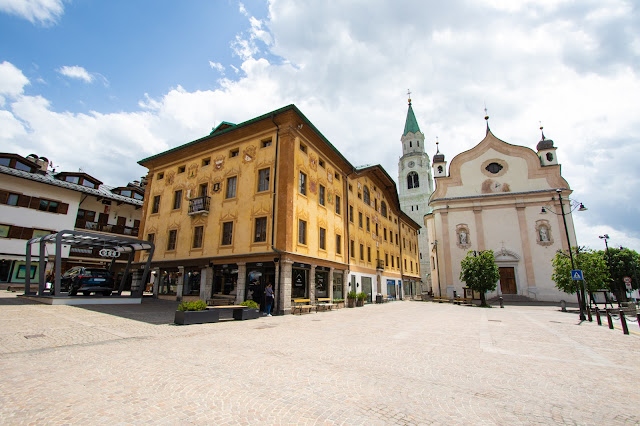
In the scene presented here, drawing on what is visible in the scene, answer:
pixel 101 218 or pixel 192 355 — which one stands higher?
pixel 101 218

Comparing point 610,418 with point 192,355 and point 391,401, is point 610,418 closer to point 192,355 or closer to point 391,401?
point 391,401

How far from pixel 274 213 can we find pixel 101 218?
3003 cm

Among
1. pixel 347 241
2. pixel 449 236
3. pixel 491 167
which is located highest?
pixel 491 167

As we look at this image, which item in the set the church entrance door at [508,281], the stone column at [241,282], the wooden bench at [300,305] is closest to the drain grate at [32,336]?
the stone column at [241,282]

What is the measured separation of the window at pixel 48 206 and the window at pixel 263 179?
2656 cm

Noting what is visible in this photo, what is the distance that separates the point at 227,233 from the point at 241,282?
13.0 feet

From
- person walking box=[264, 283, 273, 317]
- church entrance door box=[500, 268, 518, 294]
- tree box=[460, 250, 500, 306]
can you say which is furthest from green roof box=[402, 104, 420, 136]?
person walking box=[264, 283, 273, 317]

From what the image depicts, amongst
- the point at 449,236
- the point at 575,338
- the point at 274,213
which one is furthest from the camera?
the point at 449,236

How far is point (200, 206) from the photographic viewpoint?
23000mm

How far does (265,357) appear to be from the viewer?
712cm

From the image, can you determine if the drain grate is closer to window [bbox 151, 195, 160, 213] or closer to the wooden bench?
the wooden bench

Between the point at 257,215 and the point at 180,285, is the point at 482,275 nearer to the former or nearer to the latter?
the point at 257,215

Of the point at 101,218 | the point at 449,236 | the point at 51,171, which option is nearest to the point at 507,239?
the point at 449,236

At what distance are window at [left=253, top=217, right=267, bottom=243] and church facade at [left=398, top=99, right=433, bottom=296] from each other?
55.0 meters
